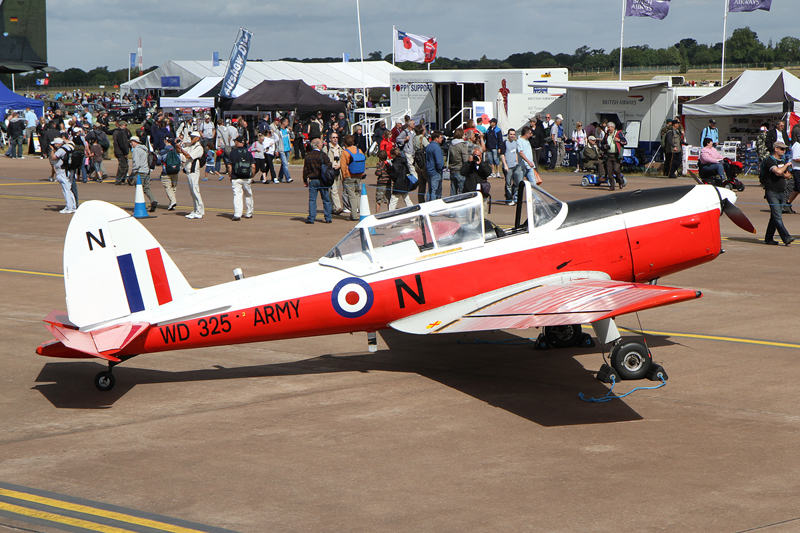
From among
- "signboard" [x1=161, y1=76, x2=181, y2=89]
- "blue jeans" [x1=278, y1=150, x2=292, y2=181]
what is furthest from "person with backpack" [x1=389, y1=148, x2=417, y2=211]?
"signboard" [x1=161, y1=76, x2=181, y2=89]

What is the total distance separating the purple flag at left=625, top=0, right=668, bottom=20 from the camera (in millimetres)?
35906

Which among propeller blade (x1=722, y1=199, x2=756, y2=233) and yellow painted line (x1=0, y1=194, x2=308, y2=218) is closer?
propeller blade (x1=722, y1=199, x2=756, y2=233)

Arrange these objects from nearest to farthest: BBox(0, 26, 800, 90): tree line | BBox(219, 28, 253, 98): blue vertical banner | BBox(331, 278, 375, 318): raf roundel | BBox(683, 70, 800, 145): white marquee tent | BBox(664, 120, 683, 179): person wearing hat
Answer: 1. BBox(331, 278, 375, 318): raf roundel
2. BBox(683, 70, 800, 145): white marquee tent
3. BBox(664, 120, 683, 179): person wearing hat
4. BBox(219, 28, 253, 98): blue vertical banner
5. BBox(0, 26, 800, 90): tree line

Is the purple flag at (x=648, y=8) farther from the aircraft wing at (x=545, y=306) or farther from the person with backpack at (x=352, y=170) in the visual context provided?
the aircraft wing at (x=545, y=306)

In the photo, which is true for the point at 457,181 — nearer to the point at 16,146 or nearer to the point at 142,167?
the point at 142,167

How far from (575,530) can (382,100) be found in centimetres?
5430

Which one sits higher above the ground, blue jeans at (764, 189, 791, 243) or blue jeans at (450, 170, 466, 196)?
blue jeans at (450, 170, 466, 196)

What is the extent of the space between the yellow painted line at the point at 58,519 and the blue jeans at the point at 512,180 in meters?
15.5

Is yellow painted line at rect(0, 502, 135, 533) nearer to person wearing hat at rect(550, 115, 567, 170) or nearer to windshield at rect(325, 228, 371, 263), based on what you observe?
windshield at rect(325, 228, 371, 263)

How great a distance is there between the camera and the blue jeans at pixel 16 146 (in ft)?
116

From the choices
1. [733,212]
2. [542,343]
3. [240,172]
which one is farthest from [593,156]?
[542,343]

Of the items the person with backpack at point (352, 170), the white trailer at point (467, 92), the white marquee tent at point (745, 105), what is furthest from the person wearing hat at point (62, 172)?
the white marquee tent at point (745, 105)

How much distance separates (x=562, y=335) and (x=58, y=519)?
233 inches

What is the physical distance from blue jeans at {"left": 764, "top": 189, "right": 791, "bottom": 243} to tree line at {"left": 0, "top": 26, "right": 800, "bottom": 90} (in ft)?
280
